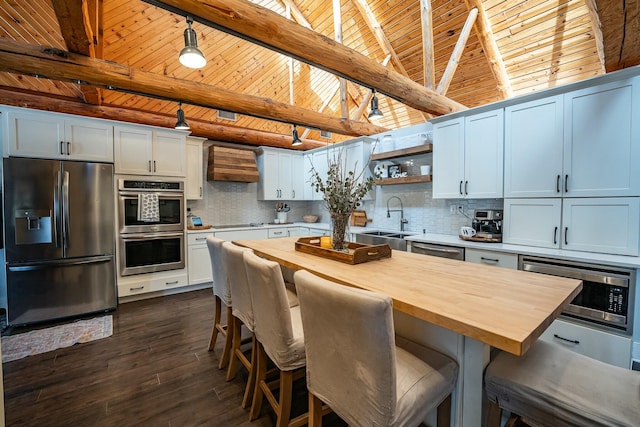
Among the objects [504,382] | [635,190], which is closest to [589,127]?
[635,190]

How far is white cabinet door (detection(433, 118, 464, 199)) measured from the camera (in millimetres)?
3289

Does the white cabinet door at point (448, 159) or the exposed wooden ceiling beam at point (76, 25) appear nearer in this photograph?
the exposed wooden ceiling beam at point (76, 25)

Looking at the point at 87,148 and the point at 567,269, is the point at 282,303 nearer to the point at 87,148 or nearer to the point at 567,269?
the point at 567,269

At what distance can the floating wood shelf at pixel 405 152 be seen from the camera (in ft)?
12.3

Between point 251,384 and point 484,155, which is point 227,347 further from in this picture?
point 484,155

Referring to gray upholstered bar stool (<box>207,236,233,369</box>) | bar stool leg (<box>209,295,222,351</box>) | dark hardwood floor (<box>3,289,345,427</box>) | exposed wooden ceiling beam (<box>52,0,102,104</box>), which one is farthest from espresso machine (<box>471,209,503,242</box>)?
exposed wooden ceiling beam (<box>52,0,102,104</box>)

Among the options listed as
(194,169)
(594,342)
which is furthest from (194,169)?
(594,342)

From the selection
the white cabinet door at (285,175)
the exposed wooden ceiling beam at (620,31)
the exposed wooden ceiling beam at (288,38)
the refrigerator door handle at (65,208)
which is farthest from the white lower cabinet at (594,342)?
the refrigerator door handle at (65,208)

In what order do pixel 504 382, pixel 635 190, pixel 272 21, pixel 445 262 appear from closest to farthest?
pixel 504 382 < pixel 445 262 < pixel 272 21 < pixel 635 190

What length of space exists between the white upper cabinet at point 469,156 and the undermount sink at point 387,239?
0.75m

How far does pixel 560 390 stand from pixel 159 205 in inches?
173

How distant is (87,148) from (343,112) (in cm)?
362

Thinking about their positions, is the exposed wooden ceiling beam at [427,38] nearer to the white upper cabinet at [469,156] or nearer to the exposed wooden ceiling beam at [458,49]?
the exposed wooden ceiling beam at [458,49]

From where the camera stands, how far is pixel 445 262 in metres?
1.86
